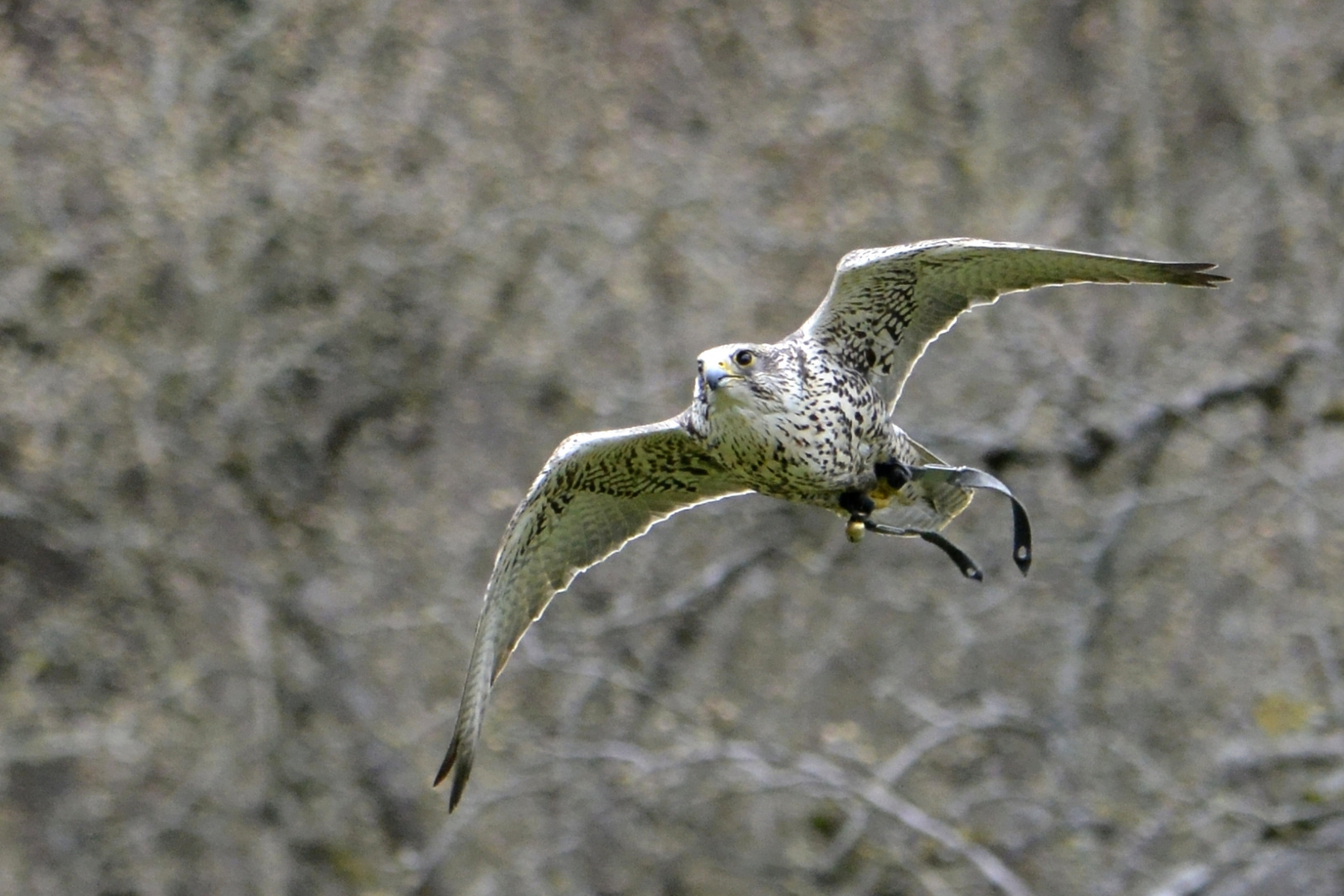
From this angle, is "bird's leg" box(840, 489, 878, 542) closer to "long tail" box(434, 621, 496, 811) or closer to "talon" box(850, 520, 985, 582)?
"talon" box(850, 520, 985, 582)

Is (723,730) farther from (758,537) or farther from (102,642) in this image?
(102,642)

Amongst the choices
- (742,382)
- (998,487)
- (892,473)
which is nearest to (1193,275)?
(998,487)

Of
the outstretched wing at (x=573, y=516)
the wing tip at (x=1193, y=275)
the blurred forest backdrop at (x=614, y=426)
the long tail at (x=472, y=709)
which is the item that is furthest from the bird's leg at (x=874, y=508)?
the blurred forest backdrop at (x=614, y=426)

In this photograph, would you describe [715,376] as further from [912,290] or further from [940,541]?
[940,541]

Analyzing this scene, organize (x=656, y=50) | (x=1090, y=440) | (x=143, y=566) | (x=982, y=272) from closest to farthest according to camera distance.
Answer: (x=982, y=272) → (x=1090, y=440) → (x=143, y=566) → (x=656, y=50)

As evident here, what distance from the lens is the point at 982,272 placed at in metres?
4.98

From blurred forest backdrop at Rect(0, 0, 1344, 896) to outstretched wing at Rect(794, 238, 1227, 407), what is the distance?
450cm

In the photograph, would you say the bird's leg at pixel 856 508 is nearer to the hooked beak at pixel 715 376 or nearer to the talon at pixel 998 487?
the talon at pixel 998 487

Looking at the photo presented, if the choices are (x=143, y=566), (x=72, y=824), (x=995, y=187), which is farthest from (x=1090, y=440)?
(x=72, y=824)

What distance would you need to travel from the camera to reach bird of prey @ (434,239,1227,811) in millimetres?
4633

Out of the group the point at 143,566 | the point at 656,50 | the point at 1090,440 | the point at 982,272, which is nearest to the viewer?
the point at 982,272

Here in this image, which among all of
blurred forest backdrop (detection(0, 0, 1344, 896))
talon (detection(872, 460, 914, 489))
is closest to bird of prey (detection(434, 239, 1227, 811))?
talon (detection(872, 460, 914, 489))

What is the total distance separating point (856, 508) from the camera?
16.2ft

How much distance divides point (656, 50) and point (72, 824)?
5655 millimetres
